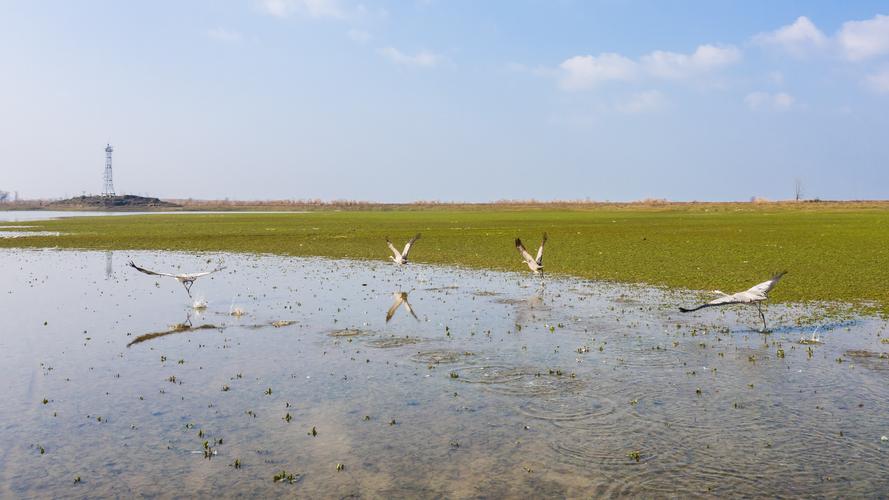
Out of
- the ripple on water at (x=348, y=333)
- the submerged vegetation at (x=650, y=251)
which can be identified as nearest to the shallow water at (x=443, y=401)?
the ripple on water at (x=348, y=333)

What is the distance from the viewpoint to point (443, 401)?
13227mm

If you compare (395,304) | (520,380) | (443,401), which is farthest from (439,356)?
(395,304)

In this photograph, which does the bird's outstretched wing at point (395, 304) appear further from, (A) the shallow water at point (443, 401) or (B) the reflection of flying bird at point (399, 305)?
(A) the shallow water at point (443, 401)

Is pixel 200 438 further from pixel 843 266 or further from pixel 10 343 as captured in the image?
pixel 843 266

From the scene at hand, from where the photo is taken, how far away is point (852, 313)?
70.1ft

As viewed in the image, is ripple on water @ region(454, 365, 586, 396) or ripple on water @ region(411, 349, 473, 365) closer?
ripple on water @ region(454, 365, 586, 396)

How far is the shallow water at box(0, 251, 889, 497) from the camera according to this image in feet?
31.9

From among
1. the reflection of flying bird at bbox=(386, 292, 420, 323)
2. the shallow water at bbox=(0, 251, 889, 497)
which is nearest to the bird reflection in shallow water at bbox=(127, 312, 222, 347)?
the shallow water at bbox=(0, 251, 889, 497)

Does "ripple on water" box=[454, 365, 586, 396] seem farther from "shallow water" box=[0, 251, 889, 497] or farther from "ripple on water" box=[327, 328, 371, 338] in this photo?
"ripple on water" box=[327, 328, 371, 338]

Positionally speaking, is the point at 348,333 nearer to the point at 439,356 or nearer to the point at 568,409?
the point at 439,356

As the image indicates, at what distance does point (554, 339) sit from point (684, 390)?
5.29 metres

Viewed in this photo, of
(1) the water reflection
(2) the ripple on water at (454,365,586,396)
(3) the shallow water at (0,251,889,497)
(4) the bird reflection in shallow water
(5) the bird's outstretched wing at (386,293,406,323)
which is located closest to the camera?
(3) the shallow water at (0,251,889,497)

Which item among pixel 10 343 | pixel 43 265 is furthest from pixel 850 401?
pixel 43 265

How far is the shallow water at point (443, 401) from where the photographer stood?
9.73m
